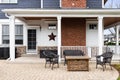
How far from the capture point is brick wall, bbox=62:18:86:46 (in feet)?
64.2

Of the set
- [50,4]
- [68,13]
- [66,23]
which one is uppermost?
[50,4]

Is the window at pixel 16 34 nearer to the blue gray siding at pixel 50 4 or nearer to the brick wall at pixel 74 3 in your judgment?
the blue gray siding at pixel 50 4

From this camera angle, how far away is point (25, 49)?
69.3 ft

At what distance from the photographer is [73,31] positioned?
1962 cm

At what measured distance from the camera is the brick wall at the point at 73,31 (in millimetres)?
19578

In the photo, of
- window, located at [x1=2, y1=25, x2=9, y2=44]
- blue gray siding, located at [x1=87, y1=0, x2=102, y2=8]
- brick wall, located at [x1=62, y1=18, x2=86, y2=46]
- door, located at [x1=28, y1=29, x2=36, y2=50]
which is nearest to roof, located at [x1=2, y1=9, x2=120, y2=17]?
brick wall, located at [x1=62, y1=18, x2=86, y2=46]

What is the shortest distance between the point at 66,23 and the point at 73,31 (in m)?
0.80

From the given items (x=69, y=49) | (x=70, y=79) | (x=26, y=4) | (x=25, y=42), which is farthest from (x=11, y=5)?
(x=70, y=79)

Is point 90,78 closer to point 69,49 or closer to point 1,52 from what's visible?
point 69,49

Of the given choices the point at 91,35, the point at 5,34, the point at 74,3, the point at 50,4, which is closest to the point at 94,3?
the point at 74,3

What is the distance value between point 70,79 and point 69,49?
7.35 m

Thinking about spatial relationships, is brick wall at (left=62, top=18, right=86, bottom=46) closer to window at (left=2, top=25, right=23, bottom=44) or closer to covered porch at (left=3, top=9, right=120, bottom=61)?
covered porch at (left=3, top=9, right=120, bottom=61)

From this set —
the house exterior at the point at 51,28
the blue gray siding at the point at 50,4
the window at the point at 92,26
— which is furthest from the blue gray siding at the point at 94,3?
the blue gray siding at the point at 50,4

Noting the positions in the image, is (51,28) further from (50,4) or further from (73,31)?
(50,4)
